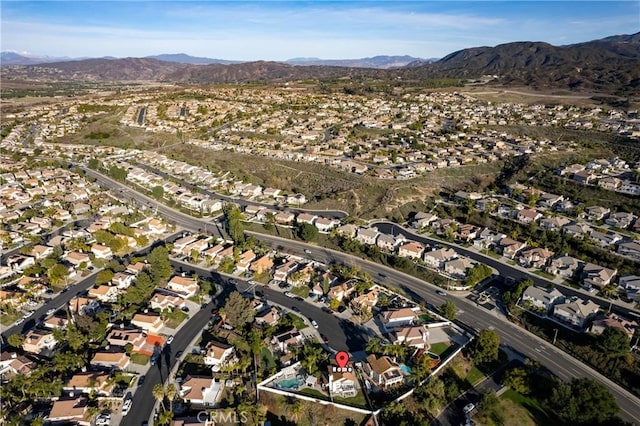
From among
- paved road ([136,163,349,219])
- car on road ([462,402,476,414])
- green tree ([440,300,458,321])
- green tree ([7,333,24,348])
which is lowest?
car on road ([462,402,476,414])

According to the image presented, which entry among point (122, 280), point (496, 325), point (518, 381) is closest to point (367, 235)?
point (496, 325)

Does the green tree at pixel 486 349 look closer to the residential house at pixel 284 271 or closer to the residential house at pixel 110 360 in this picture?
the residential house at pixel 284 271

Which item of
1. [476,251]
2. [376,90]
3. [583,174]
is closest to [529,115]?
[583,174]

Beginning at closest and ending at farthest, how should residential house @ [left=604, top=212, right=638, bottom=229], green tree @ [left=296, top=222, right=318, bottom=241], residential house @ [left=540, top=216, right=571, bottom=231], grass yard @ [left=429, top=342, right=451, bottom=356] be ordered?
grass yard @ [left=429, top=342, right=451, bottom=356] < green tree @ [left=296, top=222, right=318, bottom=241] < residential house @ [left=540, top=216, right=571, bottom=231] < residential house @ [left=604, top=212, right=638, bottom=229]

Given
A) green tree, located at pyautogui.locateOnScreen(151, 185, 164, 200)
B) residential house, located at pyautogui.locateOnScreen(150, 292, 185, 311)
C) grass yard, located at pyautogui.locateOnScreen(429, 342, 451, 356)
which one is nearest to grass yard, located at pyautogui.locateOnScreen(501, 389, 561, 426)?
grass yard, located at pyautogui.locateOnScreen(429, 342, 451, 356)

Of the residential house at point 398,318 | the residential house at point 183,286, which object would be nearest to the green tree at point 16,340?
the residential house at point 183,286

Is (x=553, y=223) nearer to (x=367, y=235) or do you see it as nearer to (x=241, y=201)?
(x=367, y=235)

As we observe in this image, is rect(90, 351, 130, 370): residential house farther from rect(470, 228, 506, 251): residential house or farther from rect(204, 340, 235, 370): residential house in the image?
rect(470, 228, 506, 251): residential house
